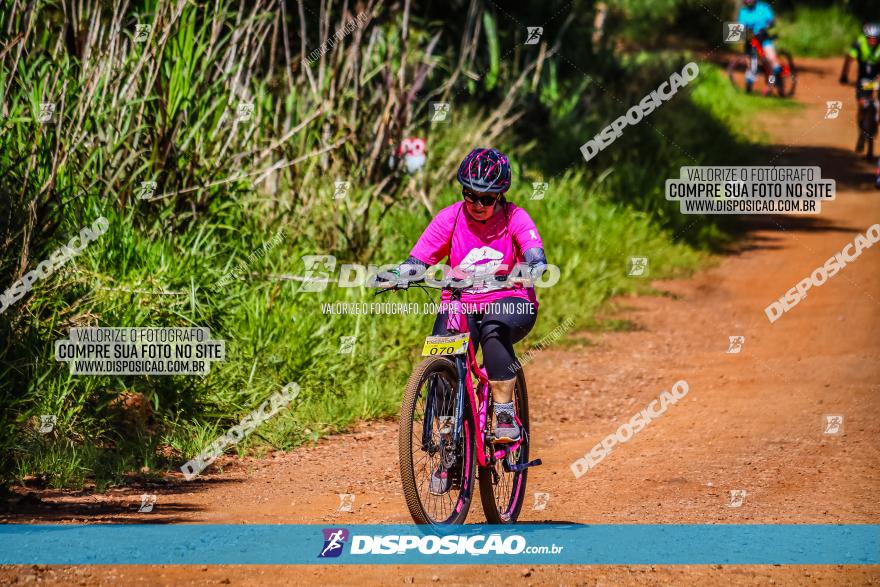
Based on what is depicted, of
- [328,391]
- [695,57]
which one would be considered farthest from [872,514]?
[695,57]

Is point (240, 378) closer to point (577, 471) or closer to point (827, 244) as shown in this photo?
point (577, 471)

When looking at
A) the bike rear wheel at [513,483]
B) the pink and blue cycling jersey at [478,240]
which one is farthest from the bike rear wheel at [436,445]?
the pink and blue cycling jersey at [478,240]

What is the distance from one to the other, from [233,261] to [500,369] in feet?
12.8

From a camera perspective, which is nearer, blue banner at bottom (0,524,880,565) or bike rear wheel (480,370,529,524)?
blue banner at bottom (0,524,880,565)

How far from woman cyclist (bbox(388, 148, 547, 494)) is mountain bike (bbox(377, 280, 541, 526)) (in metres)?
0.06

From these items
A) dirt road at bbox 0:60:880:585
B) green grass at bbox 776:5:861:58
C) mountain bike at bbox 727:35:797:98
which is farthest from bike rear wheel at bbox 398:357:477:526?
green grass at bbox 776:5:861:58

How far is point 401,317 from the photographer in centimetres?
1027

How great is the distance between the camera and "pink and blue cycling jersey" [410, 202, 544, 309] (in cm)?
626

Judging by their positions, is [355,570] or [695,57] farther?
[695,57]

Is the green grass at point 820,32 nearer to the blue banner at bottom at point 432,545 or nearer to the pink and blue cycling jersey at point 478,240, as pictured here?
the pink and blue cycling jersey at point 478,240

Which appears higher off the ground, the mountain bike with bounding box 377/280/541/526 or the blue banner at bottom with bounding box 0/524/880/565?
the mountain bike with bounding box 377/280/541/526

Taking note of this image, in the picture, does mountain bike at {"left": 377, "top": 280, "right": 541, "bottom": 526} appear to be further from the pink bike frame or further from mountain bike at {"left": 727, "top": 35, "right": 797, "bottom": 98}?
mountain bike at {"left": 727, "top": 35, "right": 797, "bottom": 98}

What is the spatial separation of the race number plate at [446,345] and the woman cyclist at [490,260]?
137 mm

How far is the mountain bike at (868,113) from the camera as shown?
59.9 feet
